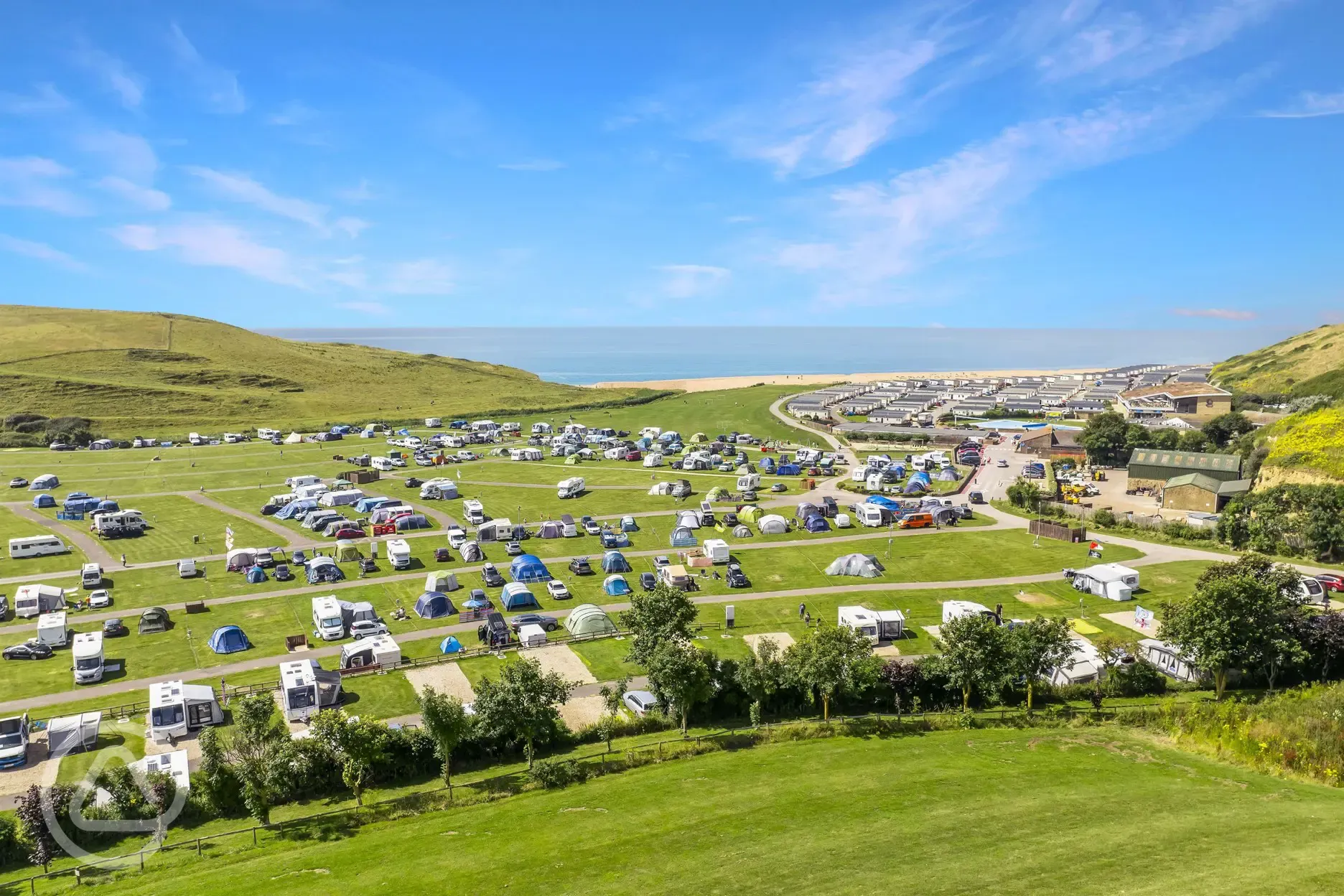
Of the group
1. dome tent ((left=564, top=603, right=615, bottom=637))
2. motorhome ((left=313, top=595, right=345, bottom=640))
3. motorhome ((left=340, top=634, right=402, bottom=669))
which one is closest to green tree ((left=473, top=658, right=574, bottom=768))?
motorhome ((left=340, top=634, right=402, bottom=669))

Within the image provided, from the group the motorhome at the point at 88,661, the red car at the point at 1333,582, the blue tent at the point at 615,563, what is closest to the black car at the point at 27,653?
the motorhome at the point at 88,661

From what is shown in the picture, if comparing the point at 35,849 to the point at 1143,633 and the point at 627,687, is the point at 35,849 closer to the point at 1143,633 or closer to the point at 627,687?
the point at 627,687

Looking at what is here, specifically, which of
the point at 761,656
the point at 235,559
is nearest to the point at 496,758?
the point at 761,656

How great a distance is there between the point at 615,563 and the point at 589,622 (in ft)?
30.3

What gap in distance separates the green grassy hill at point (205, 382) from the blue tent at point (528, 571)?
81581 mm

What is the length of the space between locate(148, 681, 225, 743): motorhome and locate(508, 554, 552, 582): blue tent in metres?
17.8

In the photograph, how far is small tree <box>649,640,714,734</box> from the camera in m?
28.7

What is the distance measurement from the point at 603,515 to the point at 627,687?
30.2 m

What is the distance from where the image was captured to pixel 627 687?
33562 millimetres

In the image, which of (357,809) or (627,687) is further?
(627,687)

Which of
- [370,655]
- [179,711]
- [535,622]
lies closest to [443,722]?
[370,655]

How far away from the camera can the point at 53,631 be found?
37188 mm

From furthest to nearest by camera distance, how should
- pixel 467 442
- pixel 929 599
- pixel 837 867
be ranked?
1. pixel 467 442
2. pixel 929 599
3. pixel 837 867

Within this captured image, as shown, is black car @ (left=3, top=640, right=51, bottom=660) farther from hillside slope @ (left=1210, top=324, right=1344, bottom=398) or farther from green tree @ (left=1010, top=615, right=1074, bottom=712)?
hillside slope @ (left=1210, top=324, right=1344, bottom=398)
